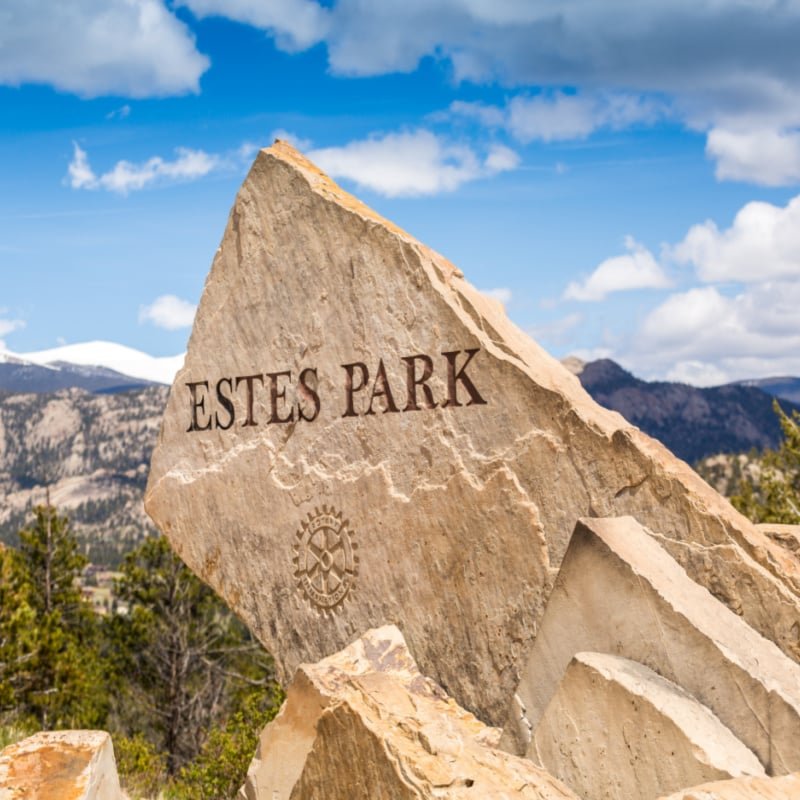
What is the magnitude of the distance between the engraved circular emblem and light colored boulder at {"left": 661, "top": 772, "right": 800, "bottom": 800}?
11.7ft

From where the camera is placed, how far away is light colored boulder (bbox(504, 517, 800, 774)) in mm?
5699

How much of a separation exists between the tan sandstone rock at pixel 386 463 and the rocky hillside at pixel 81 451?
462ft

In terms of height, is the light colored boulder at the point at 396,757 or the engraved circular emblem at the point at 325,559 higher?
the engraved circular emblem at the point at 325,559

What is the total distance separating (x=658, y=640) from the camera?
608 cm

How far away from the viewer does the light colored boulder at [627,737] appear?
5449 mm

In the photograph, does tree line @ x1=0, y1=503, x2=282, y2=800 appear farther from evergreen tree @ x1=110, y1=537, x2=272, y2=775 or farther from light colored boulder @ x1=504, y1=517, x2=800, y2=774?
light colored boulder @ x1=504, y1=517, x2=800, y2=774

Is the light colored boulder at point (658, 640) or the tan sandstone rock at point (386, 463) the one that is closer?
the light colored boulder at point (658, 640)

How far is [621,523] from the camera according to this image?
6.66 meters

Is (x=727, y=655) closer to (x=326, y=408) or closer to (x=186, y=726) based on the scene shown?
(x=326, y=408)

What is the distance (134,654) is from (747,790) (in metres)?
22.9

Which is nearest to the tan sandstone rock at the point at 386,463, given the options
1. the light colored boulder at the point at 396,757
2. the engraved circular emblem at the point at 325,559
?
the engraved circular emblem at the point at 325,559

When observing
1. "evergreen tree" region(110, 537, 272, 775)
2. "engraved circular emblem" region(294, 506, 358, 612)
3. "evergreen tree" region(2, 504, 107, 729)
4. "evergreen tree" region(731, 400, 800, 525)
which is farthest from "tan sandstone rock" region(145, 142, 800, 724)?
"evergreen tree" region(110, 537, 272, 775)

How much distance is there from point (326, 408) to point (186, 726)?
18.8 meters

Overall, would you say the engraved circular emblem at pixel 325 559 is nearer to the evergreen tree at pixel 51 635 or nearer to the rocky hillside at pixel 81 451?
the evergreen tree at pixel 51 635
